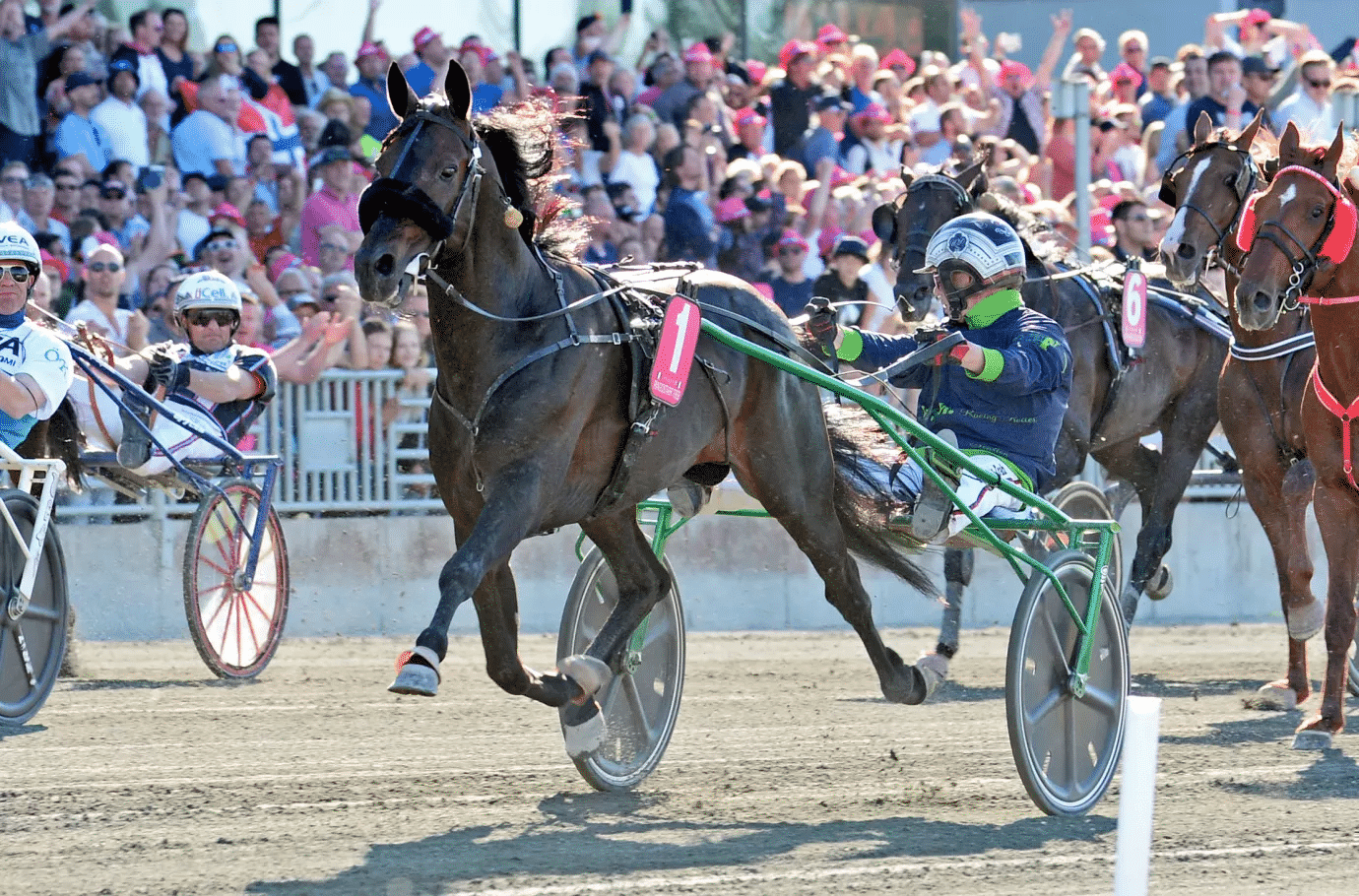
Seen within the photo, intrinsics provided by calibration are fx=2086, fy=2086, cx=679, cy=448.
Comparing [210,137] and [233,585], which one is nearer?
[233,585]

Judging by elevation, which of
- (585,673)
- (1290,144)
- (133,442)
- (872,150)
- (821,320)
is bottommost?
(585,673)

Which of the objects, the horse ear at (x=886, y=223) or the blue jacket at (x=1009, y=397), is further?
the horse ear at (x=886, y=223)

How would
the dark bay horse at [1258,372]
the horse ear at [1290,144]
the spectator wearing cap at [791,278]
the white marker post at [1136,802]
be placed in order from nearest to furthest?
the white marker post at [1136,802] < the horse ear at [1290,144] < the dark bay horse at [1258,372] < the spectator wearing cap at [791,278]

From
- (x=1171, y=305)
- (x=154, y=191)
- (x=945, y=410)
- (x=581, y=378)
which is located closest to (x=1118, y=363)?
(x=1171, y=305)

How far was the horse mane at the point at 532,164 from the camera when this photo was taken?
6172mm

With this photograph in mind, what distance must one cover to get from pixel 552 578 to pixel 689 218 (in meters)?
2.94

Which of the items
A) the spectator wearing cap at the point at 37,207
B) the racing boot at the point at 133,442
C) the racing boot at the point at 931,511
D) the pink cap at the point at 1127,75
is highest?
the pink cap at the point at 1127,75

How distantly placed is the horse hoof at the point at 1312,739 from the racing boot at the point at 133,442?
493 centimetres

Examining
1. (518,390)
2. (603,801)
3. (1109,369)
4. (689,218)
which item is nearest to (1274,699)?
(1109,369)

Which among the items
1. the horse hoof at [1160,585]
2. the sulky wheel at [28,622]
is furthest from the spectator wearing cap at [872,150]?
the sulky wheel at [28,622]

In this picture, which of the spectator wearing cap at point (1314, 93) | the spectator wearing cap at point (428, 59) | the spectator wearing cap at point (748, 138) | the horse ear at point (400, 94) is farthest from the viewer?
the spectator wearing cap at point (1314, 93)

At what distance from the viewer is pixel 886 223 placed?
9.91 meters

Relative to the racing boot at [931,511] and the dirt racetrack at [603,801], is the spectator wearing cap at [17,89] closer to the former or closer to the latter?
the dirt racetrack at [603,801]

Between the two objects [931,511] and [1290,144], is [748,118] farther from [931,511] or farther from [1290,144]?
[931,511]
